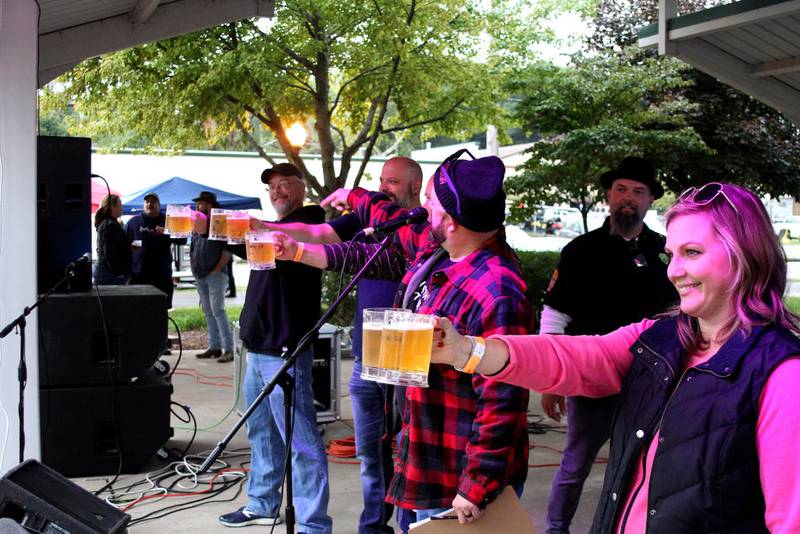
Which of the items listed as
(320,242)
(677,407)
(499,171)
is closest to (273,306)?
(320,242)

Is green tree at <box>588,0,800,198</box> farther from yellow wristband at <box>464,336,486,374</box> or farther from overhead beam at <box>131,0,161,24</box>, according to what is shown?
yellow wristband at <box>464,336,486,374</box>

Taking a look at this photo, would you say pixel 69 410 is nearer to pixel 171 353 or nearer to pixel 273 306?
pixel 273 306

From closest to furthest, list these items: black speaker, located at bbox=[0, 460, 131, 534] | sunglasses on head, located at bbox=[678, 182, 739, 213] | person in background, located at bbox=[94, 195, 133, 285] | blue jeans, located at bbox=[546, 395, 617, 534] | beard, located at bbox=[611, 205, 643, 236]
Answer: sunglasses on head, located at bbox=[678, 182, 739, 213], black speaker, located at bbox=[0, 460, 131, 534], blue jeans, located at bbox=[546, 395, 617, 534], beard, located at bbox=[611, 205, 643, 236], person in background, located at bbox=[94, 195, 133, 285]

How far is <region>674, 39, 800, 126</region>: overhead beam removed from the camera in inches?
260

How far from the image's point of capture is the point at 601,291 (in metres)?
4.25

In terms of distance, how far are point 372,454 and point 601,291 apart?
4.83ft

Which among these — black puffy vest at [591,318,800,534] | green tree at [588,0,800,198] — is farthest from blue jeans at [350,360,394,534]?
green tree at [588,0,800,198]

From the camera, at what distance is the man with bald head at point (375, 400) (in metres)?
4.36

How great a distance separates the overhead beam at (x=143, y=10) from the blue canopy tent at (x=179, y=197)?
1091 cm

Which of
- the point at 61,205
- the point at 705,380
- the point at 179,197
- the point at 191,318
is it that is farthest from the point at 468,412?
the point at 179,197

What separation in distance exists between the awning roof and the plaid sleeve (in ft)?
12.6

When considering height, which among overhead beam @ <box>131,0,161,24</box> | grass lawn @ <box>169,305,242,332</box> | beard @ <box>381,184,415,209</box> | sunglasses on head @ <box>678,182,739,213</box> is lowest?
grass lawn @ <box>169,305,242,332</box>

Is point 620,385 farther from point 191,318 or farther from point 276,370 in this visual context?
point 191,318

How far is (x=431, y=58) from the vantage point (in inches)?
428
